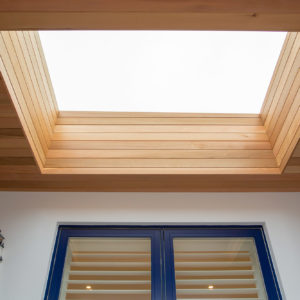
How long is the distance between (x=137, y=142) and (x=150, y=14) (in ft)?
3.61

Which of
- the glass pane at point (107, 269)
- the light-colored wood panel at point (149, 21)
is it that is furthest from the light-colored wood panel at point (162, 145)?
the light-colored wood panel at point (149, 21)

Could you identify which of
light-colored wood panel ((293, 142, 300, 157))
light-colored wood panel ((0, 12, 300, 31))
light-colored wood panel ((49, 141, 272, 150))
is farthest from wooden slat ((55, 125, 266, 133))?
light-colored wood panel ((0, 12, 300, 31))

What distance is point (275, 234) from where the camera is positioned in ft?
6.50

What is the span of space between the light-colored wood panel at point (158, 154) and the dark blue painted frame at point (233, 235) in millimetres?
492

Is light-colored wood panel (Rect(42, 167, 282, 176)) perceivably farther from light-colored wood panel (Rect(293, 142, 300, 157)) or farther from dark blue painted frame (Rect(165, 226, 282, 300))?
dark blue painted frame (Rect(165, 226, 282, 300))

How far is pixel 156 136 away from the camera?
219cm

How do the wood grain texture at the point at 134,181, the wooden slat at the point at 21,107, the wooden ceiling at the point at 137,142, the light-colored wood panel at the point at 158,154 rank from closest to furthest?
the wooden slat at the point at 21,107 → the wooden ceiling at the point at 137,142 → the wood grain texture at the point at 134,181 → the light-colored wood panel at the point at 158,154

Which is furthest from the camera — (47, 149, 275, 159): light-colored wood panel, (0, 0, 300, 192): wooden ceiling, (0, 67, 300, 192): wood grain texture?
(47, 149, 275, 159): light-colored wood panel

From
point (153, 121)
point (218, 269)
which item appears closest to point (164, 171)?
point (153, 121)

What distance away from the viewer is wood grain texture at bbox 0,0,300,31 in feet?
3.73

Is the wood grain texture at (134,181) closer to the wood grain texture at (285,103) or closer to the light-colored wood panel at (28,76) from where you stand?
the wood grain texture at (285,103)

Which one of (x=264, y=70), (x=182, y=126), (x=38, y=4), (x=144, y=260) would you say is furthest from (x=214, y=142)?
(x=38, y=4)

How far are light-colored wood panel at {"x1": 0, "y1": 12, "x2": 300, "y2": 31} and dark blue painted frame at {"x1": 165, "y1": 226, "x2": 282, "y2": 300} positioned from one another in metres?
1.32

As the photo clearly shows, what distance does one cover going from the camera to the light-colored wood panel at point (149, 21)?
1.17m
